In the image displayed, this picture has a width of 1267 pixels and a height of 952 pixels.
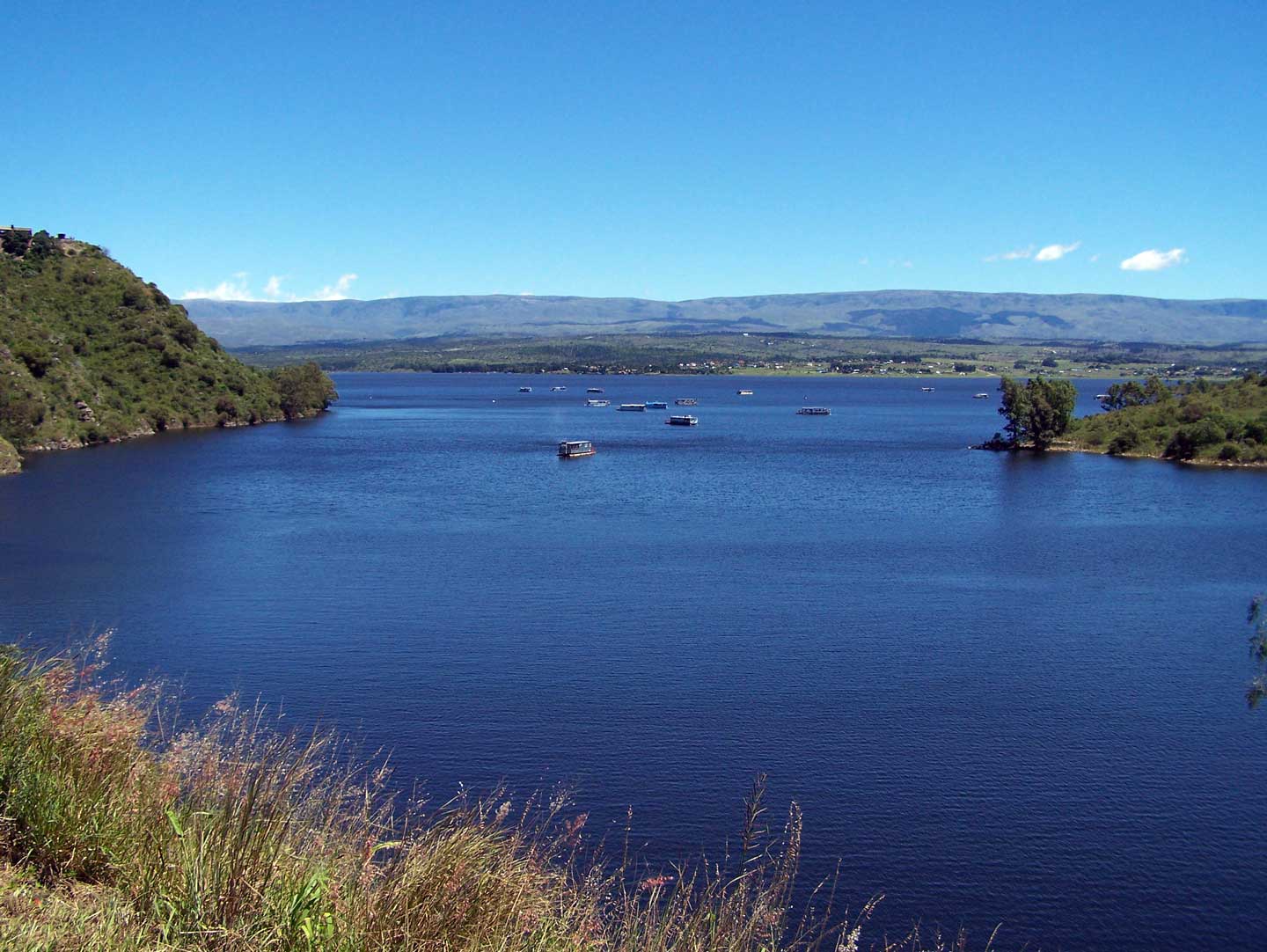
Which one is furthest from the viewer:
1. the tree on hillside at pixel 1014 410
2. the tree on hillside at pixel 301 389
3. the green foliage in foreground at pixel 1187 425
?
the tree on hillside at pixel 301 389

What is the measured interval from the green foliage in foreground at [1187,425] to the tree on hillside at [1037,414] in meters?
2.39

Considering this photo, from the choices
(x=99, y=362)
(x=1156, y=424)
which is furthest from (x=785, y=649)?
(x=99, y=362)

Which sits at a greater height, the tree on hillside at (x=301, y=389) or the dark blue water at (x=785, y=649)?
the tree on hillside at (x=301, y=389)

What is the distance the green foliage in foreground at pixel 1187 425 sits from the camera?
86.5 metres

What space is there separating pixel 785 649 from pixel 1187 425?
71.7 m

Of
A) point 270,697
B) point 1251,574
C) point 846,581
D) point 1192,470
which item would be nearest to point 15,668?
point 270,697

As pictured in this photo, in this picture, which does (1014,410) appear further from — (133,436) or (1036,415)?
(133,436)

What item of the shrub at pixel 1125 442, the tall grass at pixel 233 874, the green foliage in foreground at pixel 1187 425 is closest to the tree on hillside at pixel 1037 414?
the green foliage in foreground at pixel 1187 425

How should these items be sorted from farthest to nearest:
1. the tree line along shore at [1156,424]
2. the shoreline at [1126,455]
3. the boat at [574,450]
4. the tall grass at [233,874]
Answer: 1. the tree line along shore at [1156,424]
2. the boat at [574,450]
3. the shoreline at [1126,455]
4. the tall grass at [233,874]

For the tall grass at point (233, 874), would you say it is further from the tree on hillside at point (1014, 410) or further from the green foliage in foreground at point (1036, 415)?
the green foliage in foreground at point (1036, 415)

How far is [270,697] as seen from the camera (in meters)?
26.4

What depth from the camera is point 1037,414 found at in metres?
96.8

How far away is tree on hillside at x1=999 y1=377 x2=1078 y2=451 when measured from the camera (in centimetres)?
9694

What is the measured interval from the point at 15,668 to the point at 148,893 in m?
4.73
